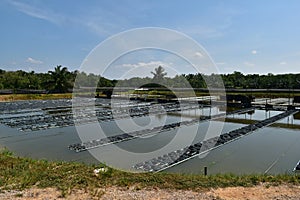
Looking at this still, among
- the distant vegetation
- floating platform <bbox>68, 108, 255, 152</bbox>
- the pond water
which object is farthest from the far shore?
floating platform <bbox>68, 108, 255, 152</bbox>

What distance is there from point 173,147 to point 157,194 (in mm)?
3443

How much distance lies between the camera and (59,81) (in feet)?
79.9

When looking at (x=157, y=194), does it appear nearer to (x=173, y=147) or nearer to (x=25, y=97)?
(x=173, y=147)

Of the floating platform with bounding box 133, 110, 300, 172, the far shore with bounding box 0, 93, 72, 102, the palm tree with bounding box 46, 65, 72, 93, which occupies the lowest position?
the floating platform with bounding box 133, 110, 300, 172

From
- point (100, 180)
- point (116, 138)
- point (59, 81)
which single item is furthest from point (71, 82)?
point (100, 180)

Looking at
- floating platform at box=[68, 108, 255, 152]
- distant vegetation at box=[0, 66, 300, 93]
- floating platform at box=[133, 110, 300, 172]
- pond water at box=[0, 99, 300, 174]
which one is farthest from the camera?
distant vegetation at box=[0, 66, 300, 93]

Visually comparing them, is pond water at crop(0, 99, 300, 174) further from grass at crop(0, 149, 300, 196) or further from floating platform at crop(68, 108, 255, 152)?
grass at crop(0, 149, 300, 196)

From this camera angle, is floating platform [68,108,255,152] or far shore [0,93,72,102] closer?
floating platform [68,108,255,152]

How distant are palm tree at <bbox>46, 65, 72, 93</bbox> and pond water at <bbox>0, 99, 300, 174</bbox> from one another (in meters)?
15.8

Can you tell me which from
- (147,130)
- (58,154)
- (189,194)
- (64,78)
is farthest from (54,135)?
(64,78)

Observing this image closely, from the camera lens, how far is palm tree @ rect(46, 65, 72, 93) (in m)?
24.1

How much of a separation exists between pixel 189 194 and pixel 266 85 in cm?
2709

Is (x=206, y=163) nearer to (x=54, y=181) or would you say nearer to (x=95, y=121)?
(x=54, y=181)

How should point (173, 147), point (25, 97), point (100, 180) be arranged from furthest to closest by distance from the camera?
1. point (25, 97)
2. point (173, 147)
3. point (100, 180)
